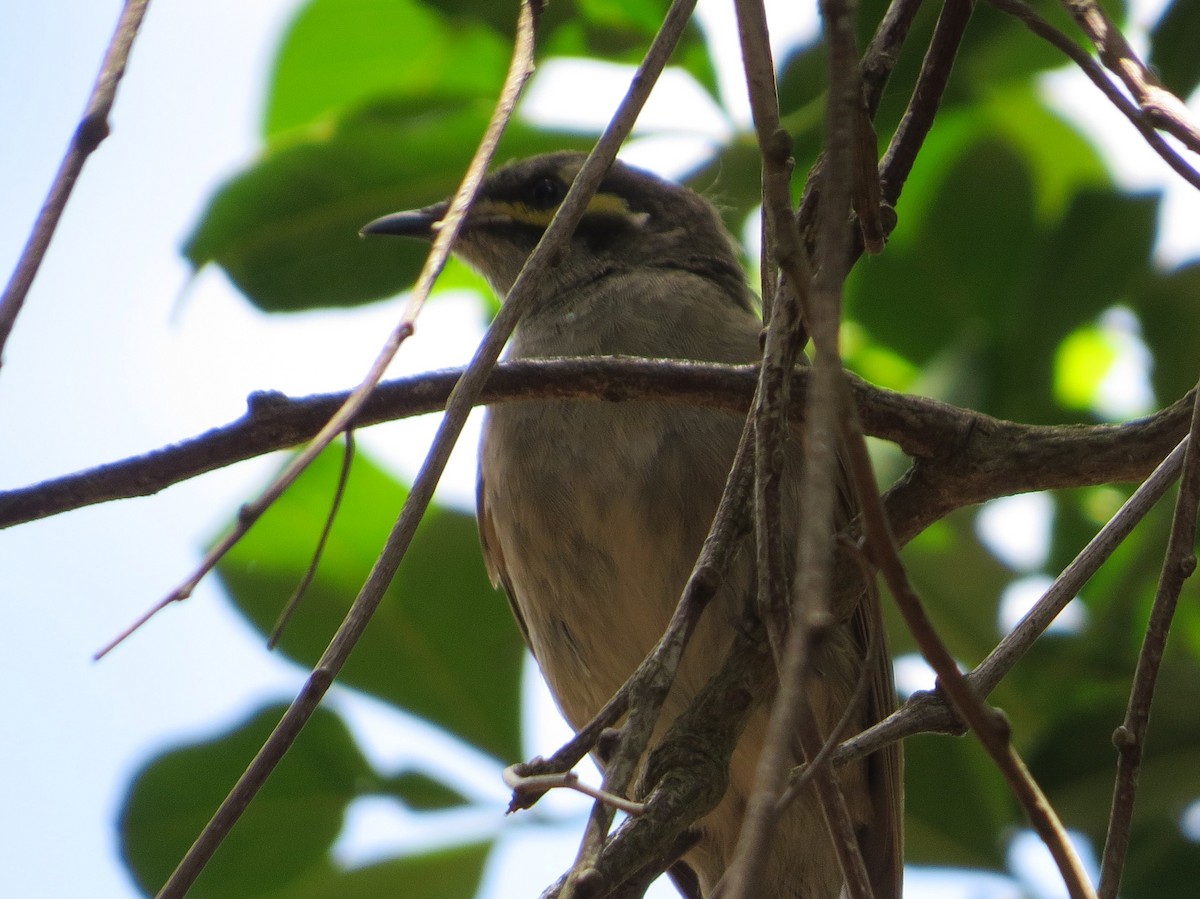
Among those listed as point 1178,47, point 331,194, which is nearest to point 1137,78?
point 1178,47

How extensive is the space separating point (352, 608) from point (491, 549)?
2686 mm

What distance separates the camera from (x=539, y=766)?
1671mm

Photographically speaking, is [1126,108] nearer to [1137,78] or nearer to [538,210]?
[1137,78]

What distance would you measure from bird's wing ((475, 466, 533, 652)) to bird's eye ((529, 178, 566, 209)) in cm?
114

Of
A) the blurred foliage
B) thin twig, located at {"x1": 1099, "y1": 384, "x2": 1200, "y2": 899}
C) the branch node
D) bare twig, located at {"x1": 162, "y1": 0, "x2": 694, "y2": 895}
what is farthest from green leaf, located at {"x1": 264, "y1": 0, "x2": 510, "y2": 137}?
the branch node

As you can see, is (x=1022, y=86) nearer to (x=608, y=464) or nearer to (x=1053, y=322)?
(x=1053, y=322)

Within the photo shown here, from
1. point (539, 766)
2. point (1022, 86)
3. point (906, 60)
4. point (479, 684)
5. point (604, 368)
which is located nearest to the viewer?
point (539, 766)

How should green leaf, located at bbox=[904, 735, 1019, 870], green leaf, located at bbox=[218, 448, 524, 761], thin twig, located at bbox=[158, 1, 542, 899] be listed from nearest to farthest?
thin twig, located at bbox=[158, 1, 542, 899] → green leaf, located at bbox=[904, 735, 1019, 870] → green leaf, located at bbox=[218, 448, 524, 761]

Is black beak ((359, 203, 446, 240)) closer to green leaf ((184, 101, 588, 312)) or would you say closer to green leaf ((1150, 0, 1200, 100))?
green leaf ((184, 101, 588, 312))

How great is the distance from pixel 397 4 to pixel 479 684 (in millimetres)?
1948

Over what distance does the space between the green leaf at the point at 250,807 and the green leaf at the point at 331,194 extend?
1.19 m

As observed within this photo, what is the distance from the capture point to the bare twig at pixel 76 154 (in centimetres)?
135

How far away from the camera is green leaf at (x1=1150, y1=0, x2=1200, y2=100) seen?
10.5ft

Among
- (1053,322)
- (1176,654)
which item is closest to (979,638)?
(1176,654)
